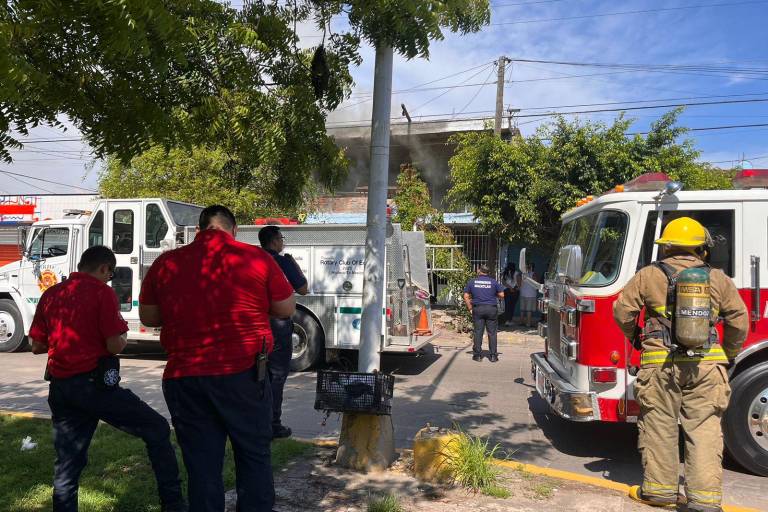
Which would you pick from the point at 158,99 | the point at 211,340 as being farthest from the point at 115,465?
the point at 158,99

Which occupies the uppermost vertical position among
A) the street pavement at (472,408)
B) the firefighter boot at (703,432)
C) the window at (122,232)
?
the window at (122,232)

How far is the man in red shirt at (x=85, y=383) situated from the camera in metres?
3.31

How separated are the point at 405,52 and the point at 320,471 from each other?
304 cm

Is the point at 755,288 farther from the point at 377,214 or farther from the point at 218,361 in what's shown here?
the point at 218,361

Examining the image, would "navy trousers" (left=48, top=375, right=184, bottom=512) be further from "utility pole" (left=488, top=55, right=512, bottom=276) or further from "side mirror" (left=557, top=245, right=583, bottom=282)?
"utility pole" (left=488, top=55, right=512, bottom=276)

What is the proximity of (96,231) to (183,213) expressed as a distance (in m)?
1.42

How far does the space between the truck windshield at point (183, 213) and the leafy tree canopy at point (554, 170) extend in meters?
5.63

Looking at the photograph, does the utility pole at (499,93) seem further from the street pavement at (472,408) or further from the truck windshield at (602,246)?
the truck windshield at (602,246)

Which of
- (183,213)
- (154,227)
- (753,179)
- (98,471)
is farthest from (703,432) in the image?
(183,213)

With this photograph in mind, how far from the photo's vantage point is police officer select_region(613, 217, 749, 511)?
3.75m

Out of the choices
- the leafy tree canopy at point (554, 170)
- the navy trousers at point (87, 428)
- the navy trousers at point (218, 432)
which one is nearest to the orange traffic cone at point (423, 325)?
the leafy tree canopy at point (554, 170)

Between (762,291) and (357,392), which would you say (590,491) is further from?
(762,291)

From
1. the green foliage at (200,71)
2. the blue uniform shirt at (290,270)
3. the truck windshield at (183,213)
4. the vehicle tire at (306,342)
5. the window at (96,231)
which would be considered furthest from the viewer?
the window at (96,231)

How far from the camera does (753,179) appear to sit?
4.91 meters
